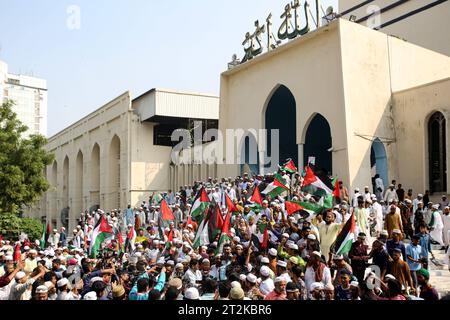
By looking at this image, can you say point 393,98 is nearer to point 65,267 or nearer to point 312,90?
point 312,90

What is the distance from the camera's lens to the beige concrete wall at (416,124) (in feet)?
50.5

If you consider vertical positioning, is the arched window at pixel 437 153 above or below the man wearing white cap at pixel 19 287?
above

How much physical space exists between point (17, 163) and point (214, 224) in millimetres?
14380

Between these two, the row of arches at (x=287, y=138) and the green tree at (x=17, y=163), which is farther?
the row of arches at (x=287, y=138)

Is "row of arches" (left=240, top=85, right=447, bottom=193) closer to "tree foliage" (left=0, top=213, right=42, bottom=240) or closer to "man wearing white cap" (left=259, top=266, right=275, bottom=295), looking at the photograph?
"tree foliage" (left=0, top=213, right=42, bottom=240)

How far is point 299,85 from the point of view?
60.1 feet

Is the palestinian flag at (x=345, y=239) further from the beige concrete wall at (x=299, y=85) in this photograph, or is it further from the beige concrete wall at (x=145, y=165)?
the beige concrete wall at (x=145, y=165)

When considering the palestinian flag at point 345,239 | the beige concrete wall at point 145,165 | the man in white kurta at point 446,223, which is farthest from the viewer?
the beige concrete wall at point 145,165

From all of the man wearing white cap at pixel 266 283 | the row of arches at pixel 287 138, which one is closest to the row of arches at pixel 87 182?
the row of arches at pixel 287 138

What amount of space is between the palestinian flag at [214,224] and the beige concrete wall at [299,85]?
7.16m

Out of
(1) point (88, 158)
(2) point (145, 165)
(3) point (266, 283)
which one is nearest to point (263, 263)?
(3) point (266, 283)

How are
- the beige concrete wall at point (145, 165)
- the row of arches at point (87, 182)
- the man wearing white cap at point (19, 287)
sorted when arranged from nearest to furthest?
the man wearing white cap at point (19, 287)
the beige concrete wall at point (145, 165)
the row of arches at point (87, 182)

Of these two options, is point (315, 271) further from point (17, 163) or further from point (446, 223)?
point (17, 163)

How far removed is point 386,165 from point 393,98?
2375mm
